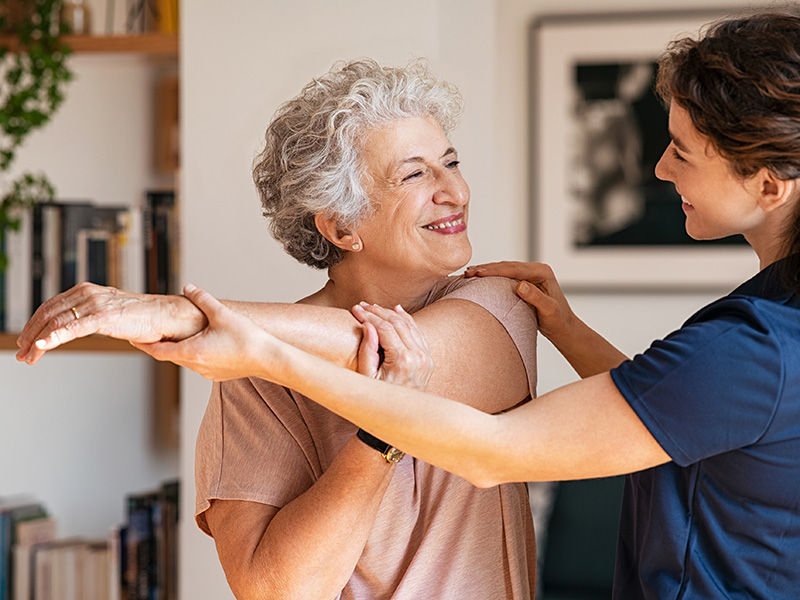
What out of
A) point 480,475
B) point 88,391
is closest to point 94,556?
point 88,391

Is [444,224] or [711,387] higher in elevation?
[444,224]

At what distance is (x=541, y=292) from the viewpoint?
154cm

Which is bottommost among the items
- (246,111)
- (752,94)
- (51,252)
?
(51,252)

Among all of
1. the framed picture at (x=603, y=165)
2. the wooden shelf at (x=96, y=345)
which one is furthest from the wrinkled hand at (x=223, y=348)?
the framed picture at (x=603, y=165)

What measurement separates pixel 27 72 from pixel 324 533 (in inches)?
63.2

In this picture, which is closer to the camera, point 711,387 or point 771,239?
point 711,387

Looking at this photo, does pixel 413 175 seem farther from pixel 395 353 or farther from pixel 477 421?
pixel 477 421

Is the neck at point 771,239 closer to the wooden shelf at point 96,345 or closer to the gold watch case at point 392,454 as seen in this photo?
the gold watch case at point 392,454

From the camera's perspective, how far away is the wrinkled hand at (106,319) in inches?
44.8

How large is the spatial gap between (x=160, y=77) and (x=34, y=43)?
0.86 metres

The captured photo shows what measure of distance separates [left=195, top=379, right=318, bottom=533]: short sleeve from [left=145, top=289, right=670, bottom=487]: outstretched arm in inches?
10.9

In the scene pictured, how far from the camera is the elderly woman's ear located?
1.51m

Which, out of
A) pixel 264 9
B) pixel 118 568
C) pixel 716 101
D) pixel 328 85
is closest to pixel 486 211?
pixel 264 9

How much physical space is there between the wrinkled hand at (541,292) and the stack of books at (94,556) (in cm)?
128
